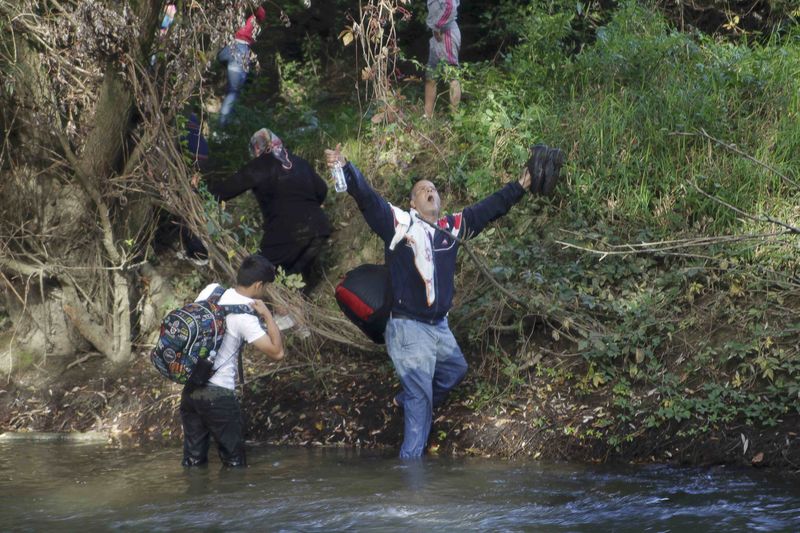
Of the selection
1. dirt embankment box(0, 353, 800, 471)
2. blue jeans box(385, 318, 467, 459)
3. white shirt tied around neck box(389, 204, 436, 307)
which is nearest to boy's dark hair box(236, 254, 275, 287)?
white shirt tied around neck box(389, 204, 436, 307)

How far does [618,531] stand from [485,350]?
2954mm

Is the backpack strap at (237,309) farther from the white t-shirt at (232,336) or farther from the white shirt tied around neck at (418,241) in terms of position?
the white shirt tied around neck at (418,241)

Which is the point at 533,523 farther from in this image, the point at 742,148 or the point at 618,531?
the point at 742,148

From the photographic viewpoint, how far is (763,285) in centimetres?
852

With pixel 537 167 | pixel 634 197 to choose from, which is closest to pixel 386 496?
pixel 537 167

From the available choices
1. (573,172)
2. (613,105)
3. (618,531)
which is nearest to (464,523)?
(618,531)

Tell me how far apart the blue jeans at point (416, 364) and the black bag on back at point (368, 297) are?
0.12 meters

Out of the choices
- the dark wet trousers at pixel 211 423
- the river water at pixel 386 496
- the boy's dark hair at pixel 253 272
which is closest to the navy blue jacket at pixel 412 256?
the boy's dark hair at pixel 253 272

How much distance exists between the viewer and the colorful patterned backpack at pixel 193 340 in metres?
7.20

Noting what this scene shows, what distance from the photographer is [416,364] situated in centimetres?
766

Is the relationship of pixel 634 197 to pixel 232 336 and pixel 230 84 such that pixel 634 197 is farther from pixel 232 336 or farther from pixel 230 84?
pixel 230 84

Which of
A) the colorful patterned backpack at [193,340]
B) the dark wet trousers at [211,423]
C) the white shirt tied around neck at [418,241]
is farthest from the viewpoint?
the white shirt tied around neck at [418,241]

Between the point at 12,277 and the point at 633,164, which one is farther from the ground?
the point at 633,164

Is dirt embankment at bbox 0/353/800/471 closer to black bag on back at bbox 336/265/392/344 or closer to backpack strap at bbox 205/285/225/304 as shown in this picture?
black bag on back at bbox 336/265/392/344
